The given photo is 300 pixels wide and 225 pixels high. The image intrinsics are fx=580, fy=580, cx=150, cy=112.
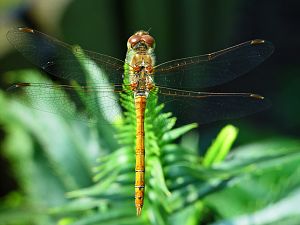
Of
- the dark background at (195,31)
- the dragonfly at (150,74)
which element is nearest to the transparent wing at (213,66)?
the dragonfly at (150,74)

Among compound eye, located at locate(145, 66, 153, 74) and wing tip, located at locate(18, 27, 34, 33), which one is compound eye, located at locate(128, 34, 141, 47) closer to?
compound eye, located at locate(145, 66, 153, 74)

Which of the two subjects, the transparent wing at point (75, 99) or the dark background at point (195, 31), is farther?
the dark background at point (195, 31)

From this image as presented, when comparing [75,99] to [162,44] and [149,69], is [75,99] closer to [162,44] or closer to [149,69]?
[149,69]

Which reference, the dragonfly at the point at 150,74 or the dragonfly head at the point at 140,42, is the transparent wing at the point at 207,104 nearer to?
the dragonfly at the point at 150,74

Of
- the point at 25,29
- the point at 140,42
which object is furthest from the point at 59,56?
the point at 140,42

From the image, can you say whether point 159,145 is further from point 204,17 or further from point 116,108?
point 204,17

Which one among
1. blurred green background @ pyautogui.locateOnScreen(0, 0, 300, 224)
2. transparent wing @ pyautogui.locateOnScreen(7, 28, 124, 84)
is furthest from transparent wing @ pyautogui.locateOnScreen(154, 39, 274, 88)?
blurred green background @ pyautogui.locateOnScreen(0, 0, 300, 224)

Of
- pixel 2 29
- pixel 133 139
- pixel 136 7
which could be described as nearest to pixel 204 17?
pixel 136 7
